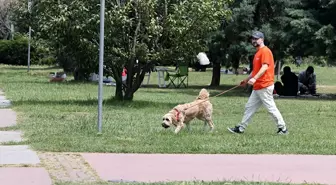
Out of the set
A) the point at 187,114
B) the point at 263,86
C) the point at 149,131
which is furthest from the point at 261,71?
the point at 149,131

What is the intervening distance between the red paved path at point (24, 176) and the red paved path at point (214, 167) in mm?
705

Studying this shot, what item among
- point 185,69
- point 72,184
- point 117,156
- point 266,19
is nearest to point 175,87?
Result: point 185,69

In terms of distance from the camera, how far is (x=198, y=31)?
19.2 metres

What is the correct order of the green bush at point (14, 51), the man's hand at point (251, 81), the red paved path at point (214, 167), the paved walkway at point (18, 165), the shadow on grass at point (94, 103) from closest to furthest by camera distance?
the paved walkway at point (18, 165) < the red paved path at point (214, 167) < the man's hand at point (251, 81) < the shadow on grass at point (94, 103) < the green bush at point (14, 51)

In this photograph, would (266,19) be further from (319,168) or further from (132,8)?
(319,168)

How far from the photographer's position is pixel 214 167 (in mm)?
9281

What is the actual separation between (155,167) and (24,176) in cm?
180

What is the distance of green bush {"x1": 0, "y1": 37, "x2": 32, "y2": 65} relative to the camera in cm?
6139

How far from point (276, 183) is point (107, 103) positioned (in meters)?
12.2

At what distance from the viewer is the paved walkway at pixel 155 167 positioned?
8.33 meters

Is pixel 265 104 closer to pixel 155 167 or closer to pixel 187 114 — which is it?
pixel 187 114

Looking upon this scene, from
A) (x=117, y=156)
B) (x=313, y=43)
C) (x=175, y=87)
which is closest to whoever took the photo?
(x=117, y=156)

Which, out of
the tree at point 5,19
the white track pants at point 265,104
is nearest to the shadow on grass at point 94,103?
the white track pants at point 265,104

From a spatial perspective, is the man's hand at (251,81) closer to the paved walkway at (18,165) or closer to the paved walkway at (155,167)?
the paved walkway at (155,167)
